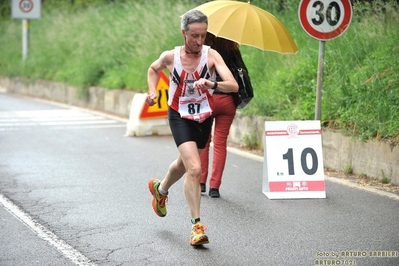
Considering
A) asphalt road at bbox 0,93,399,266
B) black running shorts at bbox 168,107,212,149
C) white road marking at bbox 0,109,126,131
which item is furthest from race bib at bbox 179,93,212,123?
white road marking at bbox 0,109,126,131

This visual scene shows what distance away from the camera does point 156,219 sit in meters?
8.18

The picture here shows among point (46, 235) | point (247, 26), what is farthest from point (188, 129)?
point (247, 26)

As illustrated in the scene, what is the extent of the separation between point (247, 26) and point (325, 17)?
6.18ft

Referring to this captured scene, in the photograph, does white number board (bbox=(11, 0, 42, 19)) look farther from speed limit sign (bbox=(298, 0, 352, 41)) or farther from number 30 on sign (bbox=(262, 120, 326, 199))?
number 30 on sign (bbox=(262, 120, 326, 199))

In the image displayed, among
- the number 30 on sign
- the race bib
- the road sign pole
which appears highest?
the road sign pole

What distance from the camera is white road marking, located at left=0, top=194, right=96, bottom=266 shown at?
660cm

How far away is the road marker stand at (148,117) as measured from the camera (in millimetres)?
15336

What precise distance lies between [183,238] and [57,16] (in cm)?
2503

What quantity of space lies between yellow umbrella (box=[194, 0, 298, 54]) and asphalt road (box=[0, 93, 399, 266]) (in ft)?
5.44

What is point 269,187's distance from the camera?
9.43m

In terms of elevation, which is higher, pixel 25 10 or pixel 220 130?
pixel 25 10

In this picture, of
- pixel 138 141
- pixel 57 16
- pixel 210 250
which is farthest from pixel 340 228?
pixel 57 16

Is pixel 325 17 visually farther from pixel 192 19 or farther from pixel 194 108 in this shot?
pixel 192 19

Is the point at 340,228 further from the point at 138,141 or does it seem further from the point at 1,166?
the point at 138,141
